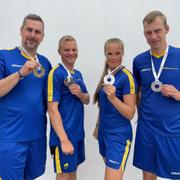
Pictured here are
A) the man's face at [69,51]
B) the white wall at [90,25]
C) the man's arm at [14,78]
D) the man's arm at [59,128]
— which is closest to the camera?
the man's arm at [14,78]

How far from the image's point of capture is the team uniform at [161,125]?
4.98 feet

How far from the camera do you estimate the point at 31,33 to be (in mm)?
1503

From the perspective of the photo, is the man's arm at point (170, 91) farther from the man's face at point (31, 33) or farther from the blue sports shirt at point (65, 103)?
the man's face at point (31, 33)

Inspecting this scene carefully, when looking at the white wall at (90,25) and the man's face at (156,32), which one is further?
the white wall at (90,25)

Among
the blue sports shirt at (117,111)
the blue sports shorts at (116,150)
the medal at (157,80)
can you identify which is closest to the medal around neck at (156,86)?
the medal at (157,80)

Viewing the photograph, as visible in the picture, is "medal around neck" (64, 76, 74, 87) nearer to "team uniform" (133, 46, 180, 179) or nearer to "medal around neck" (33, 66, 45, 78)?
"medal around neck" (33, 66, 45, 78)

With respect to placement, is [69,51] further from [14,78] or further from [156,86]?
[156,86]

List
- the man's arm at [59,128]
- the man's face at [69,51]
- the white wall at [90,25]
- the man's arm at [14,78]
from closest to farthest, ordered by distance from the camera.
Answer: the man's arm at [14,78] < the man's arm at [59,128] < the man's face at [69,51] < the white wall at [90,25]

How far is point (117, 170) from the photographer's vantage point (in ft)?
4.96

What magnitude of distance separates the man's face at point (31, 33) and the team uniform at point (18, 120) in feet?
0.23

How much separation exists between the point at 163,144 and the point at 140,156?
0.19 m

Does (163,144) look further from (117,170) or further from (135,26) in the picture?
(135,26)

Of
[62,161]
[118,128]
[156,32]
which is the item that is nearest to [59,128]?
[62,161]

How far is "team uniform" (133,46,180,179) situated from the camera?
4.98 ft
